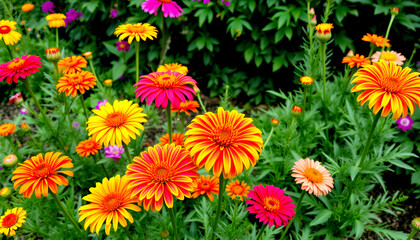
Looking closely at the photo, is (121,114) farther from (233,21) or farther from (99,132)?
(233,21)

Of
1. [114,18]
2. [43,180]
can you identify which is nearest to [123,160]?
[43,180]

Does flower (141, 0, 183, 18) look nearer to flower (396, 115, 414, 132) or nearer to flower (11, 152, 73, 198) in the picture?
flower (11, 152, 73, 198)

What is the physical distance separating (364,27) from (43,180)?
3.00 metres

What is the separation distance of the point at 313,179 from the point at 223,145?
515mm

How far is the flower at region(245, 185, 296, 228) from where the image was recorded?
3.35 feet

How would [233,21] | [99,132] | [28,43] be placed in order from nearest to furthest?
1. [99,132]
2. [233,21]
3. [28,43]

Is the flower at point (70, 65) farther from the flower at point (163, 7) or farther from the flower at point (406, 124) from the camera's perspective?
the flower at point (406, 124)

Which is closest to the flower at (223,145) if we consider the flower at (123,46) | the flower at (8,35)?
the flower at (8,35)

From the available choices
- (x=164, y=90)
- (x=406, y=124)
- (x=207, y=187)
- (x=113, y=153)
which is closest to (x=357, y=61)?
(x=406, y=124)

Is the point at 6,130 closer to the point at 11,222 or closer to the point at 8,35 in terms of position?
the point at 8,35

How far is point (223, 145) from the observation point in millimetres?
873

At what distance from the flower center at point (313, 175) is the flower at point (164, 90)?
1.91 ft

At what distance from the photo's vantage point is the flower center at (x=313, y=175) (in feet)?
3.86

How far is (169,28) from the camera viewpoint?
311 cm
